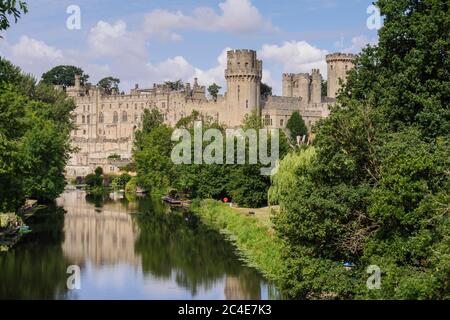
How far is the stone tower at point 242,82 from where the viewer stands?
62375mm

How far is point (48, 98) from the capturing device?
2087 inches

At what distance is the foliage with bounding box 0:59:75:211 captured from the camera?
2243 centimetres

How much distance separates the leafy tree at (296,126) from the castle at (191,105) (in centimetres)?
169

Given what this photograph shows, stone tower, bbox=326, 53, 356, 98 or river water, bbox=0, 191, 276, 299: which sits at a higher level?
stone tower, bbox=326, 53, 356, 98

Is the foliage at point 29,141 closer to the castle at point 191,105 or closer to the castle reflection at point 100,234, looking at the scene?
the castle reflection at point 100,234

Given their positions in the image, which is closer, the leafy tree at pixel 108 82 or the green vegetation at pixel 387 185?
the green vegetation at pixel 387 185

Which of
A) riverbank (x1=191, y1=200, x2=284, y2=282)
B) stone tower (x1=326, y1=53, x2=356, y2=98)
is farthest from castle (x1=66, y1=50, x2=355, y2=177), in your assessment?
riverbank (x1=191, y1=200, x2=284, y2=282)

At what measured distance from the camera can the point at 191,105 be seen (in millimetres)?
75312

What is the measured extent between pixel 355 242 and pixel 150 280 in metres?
7.28

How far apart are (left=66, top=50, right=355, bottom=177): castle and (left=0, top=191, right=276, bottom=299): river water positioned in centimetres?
2530

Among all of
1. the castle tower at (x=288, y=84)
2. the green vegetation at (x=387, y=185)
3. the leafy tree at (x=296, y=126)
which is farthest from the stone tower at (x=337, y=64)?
the green vegetation at (x=387, y=185)

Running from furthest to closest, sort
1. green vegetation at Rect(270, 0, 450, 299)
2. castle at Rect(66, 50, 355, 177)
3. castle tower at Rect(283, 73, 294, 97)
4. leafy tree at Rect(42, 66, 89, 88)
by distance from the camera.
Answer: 1. leafy tree at Rect(42, 66, 89, 88)
2. castle tower at Rect(283, 73, 294, 97)
3. castle at Rect(66, 50, 355, 177)
4. green vegetation at Rect(270, 0, 450, 299)

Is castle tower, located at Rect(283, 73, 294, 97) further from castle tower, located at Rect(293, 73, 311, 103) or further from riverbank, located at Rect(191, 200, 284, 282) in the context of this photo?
riverbank, located at Rect(191, 200, 284, 282)

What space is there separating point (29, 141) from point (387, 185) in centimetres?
2428
